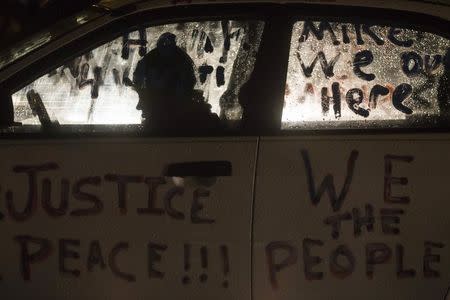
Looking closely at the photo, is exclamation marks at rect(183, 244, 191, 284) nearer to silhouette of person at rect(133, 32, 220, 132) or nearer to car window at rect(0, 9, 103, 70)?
silhouette of person at rect(133, 32, 220, 132)

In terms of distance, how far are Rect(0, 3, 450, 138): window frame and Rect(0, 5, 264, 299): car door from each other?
2 cm

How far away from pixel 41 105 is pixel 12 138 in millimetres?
192

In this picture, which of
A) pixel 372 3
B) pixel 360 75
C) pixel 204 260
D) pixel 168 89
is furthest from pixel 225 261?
pixel 372 3

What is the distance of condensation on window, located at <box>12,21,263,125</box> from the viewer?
3.36 m

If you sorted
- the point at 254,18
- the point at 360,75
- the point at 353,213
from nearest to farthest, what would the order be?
the point at 353,213, the point at 360,75, the point at 254,18

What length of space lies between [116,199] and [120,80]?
54cm

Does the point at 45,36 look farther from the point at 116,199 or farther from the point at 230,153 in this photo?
the point at 230,153

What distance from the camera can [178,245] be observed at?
3.19m

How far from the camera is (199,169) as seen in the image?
126 inches

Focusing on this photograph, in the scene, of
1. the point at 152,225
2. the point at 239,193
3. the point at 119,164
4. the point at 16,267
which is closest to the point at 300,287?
the point at 239,193

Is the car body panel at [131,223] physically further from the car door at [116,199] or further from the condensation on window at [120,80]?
the condensation on window at [120,80]

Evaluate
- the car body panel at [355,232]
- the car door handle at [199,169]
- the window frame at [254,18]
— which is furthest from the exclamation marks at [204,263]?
the window frame at [254,18]

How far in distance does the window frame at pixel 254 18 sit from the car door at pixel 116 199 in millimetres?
18

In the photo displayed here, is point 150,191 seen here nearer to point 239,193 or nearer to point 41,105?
point 239,193
